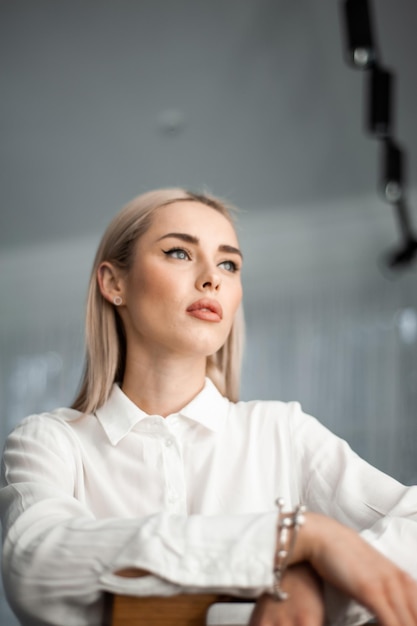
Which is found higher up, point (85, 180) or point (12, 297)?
point (85, 180)

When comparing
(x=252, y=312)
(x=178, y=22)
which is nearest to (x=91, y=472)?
(x=178, y=22)

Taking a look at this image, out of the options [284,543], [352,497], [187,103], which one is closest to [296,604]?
[284,543]

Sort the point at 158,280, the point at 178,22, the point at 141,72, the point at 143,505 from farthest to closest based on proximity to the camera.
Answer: the point at 141,72, the point at 178,22, the point at 158,280, the point at 143,505

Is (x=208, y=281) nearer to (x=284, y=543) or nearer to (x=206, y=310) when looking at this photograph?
(x=206, y=310)

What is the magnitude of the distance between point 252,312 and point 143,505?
466 cm

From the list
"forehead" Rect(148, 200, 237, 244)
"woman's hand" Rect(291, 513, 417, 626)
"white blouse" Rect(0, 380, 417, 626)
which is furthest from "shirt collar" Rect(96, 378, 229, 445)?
"woman's hand" Rect(291, 513, 417, 626)

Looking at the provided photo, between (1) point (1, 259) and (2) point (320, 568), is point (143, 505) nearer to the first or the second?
(2) point (320, 568)

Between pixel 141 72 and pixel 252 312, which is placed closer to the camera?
pixel 141 72

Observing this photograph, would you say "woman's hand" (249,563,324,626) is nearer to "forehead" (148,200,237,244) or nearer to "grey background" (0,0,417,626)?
"forehead" (148,200,237,244)

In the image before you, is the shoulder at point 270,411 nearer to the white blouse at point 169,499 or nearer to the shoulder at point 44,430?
the white blouse at point 169,499

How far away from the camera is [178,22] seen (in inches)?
147

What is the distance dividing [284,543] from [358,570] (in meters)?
0.07

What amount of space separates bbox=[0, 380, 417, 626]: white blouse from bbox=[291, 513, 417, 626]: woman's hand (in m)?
0.04

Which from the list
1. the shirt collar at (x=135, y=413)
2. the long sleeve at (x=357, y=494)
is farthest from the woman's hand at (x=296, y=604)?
the shirt collar at (x=135, y=413)
